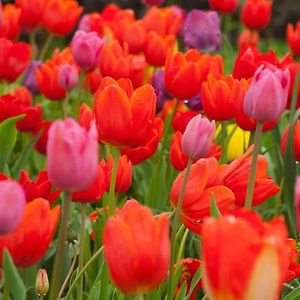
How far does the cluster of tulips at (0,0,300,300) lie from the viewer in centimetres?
94

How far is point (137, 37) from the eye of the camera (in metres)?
2.71

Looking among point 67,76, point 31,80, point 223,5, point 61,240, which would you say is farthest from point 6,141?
point 223,5

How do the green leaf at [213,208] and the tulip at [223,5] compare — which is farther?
the tulip at [223,5]

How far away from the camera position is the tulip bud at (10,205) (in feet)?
3.48

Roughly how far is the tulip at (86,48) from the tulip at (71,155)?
1182 millimetres

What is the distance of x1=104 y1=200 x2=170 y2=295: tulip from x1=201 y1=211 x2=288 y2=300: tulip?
123 mm

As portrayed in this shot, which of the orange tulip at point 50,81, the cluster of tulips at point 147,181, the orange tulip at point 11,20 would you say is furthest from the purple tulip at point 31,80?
the orange tulip at point 50,81

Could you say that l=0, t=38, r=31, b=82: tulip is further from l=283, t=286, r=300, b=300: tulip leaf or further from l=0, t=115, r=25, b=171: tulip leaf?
l=283, t=286, r=300, b=300: tulip leaf

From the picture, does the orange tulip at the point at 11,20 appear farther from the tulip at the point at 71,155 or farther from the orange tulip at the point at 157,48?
the tulip at the point at 71,155

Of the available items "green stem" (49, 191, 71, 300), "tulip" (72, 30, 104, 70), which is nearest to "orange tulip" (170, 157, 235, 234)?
"green stem" (49, 191, 71, 300)

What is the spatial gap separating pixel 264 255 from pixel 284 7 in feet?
21.0

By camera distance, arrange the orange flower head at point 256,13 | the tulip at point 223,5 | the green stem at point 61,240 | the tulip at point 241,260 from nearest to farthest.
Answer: the tulip at point 241,260 → the green stem at point 61,240 → the tulip at point 223,5 → the orange flower head at point 256,13

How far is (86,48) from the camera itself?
7.25 feet

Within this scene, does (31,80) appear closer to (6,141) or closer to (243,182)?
(6,141)
